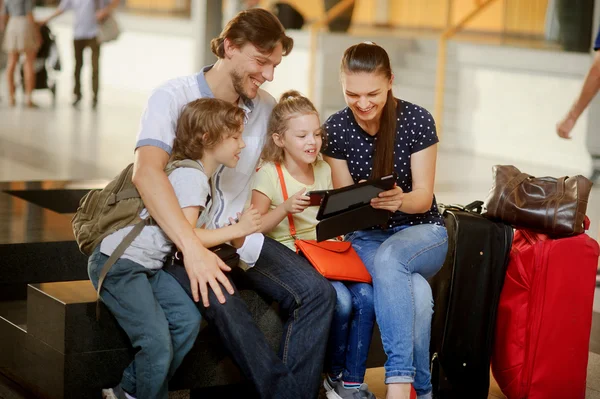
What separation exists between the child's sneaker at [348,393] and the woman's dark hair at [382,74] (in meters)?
0.75

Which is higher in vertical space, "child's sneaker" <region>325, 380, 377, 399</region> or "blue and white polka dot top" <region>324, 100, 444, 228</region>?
"blue and white polka dot top" <region>324, 100, 444, 228</region>

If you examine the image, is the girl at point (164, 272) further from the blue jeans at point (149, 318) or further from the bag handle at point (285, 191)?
the bag handle at point (285, 191)

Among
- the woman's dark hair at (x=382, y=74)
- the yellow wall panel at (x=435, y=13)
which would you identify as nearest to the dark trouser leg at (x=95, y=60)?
the yellow wall panel at (x=435, y=13)

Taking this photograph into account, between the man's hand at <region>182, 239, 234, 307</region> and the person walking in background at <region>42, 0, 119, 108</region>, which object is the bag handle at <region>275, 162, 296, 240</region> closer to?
the man's hand at <region>182, 239, 234, 307</region>

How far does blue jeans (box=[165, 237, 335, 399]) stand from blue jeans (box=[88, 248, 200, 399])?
2.5 inches

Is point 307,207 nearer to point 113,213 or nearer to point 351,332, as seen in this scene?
point 351,332

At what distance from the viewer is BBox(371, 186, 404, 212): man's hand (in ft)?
10.8

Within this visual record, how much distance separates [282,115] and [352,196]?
44 centimetres

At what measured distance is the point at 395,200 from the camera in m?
3.33

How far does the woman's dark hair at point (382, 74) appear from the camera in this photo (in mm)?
3439

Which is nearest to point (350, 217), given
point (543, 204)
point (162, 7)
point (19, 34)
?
point (543, 204)

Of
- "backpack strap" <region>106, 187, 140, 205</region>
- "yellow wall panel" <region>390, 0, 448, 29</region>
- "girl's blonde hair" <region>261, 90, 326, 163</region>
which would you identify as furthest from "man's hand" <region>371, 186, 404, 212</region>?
"yellow wall panel" <region>390, 0, 448, 29</region>

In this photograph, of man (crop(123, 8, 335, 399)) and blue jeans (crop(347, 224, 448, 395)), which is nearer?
man (crop(123, 8, 335, 399))

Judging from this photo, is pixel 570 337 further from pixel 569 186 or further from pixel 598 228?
pixel 598 228
